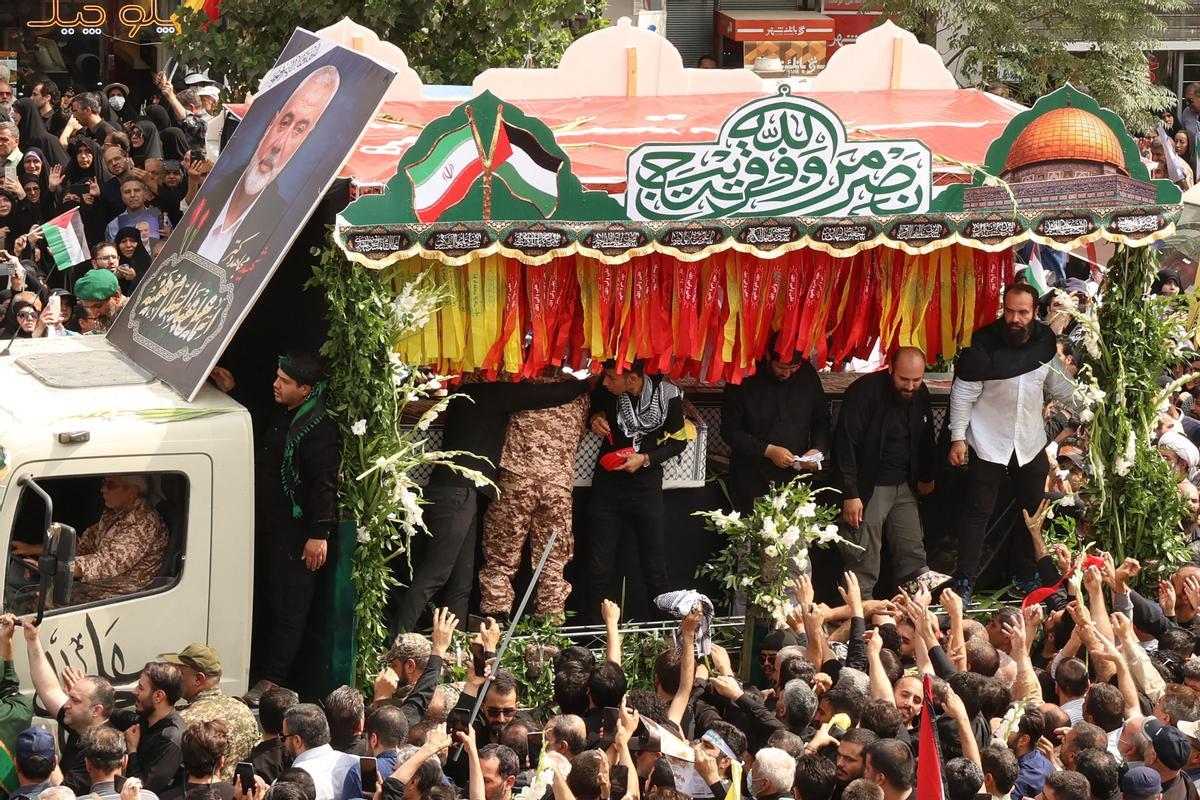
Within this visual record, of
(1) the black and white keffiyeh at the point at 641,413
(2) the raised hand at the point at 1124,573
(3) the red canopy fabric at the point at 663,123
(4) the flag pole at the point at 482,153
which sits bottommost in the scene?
(2) the raised hand at the point at 1124,573

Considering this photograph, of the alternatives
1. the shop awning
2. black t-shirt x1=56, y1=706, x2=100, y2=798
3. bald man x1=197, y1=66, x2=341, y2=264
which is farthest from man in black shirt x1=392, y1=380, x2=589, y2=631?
the shop awning

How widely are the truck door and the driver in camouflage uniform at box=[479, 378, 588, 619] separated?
2.18m

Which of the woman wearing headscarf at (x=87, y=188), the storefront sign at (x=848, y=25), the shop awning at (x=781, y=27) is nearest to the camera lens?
the woman wearing headscarf at (x=87, y=188)

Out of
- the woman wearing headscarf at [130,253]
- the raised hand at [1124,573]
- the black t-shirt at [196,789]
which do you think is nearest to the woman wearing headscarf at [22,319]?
the woman wearing headscarf at [130,253]

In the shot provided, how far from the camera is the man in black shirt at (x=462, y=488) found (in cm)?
994

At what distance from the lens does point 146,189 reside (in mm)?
15430

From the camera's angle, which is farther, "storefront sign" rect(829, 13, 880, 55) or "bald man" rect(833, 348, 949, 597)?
"storefront sign" rect(829, 13, 880, 55)

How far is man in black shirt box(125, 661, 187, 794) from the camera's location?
25.4 feet

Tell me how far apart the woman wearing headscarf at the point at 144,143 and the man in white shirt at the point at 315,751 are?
1110 cm

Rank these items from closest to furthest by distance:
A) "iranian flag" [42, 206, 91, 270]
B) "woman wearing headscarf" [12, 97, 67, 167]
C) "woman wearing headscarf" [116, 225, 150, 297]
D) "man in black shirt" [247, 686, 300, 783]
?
"man in black shirt" [247, 686, 300, 783] < "iranian flag" [42, 206, 91, 270] < "woman wearing headscarf" [116, 225, 150, 297] < "woman wearing headscarf" [12, 97, 67, 167]

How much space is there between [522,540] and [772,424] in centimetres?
167

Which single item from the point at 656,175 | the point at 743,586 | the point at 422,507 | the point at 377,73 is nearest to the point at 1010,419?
the point at 743,586

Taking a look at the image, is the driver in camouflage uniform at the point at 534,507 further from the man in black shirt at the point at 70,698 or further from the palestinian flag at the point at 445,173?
the man in black shirt at the point at 70,698

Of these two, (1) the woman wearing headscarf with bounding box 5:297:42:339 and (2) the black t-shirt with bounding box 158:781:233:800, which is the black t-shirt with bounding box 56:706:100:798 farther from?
(1) the woman wearing headscarf with bounding box 5:297:42:339
